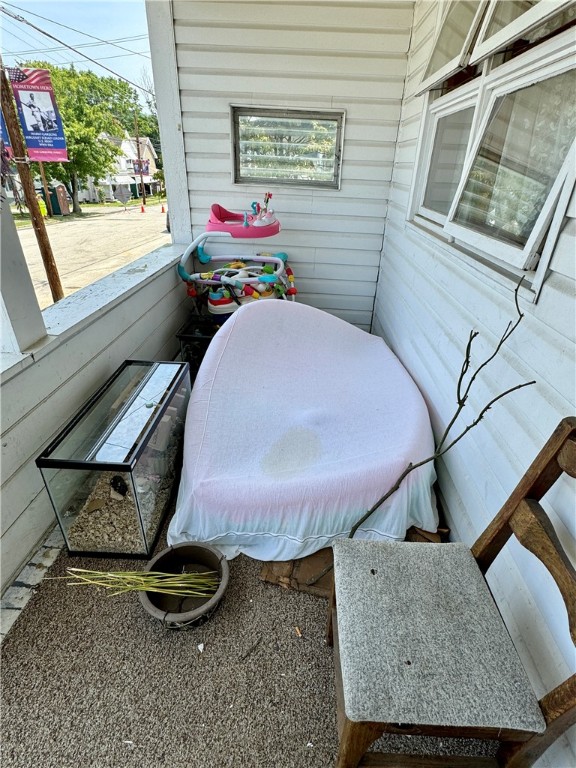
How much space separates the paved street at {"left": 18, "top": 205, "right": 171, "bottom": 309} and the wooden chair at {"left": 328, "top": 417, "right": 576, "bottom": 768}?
4.14 metres

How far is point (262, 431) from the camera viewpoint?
1773 mm

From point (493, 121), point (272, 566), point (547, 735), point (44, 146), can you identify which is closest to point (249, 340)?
point (272, 566)

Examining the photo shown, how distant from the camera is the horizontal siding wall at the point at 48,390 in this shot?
1394mm

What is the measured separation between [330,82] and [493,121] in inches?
74.5

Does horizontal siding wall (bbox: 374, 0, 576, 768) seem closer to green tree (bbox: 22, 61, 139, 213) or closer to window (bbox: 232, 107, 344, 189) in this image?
window (bbox: 232, 107, 344, 189)

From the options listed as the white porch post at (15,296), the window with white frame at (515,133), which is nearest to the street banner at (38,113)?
the white porch post at (15,296)

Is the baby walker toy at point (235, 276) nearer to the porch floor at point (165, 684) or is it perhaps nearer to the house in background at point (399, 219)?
the house in background at point (399, 219)

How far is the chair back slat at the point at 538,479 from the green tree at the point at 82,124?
1026cm

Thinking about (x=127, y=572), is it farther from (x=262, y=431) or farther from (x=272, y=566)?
(x=262, y=431)

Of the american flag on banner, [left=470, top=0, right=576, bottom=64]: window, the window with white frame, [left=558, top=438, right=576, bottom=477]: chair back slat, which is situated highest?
the american flag on banner

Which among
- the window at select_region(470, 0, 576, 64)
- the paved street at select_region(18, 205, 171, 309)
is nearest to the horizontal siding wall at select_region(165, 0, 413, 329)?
the paved street at select_region(18, 205, 171, 309)

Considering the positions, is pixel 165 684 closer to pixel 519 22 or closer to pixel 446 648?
pixel 446 648

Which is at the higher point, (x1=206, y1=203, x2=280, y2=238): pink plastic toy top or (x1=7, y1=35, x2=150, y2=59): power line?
(x1=7, y1=35, x2=150, y2=59): power line

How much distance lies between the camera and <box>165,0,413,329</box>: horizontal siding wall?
2.71 m
